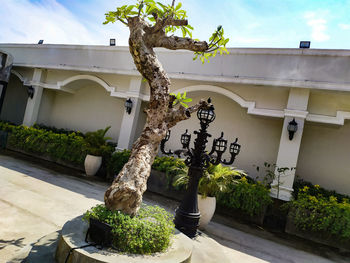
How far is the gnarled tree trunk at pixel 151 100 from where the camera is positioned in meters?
3.42

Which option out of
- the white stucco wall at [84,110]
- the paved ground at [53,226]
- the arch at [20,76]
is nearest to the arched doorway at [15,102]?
the arch at [20,76]

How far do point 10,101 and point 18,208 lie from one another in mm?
12566

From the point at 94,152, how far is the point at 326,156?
7982 mm

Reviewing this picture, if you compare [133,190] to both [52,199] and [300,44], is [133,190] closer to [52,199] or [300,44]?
[52,199]

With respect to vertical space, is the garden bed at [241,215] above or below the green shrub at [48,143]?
below

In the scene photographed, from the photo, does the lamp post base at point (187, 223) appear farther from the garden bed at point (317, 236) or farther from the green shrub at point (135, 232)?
the garden bed at point (317, 236)

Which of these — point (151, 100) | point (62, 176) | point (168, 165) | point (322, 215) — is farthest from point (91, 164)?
point (322, 215)

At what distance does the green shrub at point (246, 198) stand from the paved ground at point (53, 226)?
2.52ft

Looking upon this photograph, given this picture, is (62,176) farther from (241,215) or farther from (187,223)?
(241,215)

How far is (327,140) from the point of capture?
327 inches

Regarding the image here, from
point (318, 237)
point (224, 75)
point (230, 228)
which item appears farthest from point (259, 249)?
point (224, 75)

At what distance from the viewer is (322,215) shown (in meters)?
6.20

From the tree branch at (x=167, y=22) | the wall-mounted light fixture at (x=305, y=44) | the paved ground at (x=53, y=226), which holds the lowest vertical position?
the paved ground at (x=53, y=226)

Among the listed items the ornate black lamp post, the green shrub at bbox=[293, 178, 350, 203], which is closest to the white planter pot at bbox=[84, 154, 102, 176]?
the ornate black lamp post
